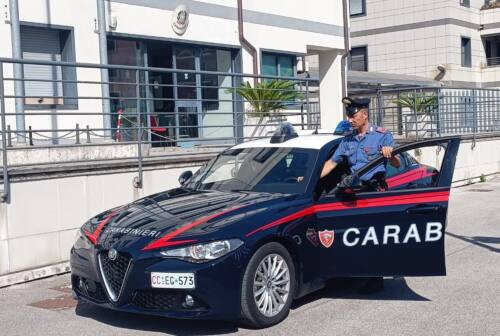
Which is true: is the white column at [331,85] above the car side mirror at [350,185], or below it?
above

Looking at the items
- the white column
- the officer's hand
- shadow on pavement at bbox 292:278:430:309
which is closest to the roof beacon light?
the officer's hand

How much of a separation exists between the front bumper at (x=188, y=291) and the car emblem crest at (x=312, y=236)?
2.69 feet

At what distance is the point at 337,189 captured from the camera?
6688mm

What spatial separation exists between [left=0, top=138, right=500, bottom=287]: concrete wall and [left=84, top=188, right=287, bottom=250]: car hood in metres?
1.76

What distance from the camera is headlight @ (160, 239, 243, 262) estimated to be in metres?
5.83

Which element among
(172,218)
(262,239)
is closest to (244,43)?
(172,218)

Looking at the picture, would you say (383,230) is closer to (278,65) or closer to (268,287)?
(268,287)

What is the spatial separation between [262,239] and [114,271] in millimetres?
1234

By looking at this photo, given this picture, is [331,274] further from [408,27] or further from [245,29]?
[408,27]

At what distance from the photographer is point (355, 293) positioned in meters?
7.32

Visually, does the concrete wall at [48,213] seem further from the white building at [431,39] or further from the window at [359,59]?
the window at [359,59]

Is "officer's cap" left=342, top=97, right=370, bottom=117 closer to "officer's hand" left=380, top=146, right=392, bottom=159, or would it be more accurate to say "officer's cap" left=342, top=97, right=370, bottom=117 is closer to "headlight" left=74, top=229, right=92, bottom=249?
"officer's hand" left=380, top=146, right=392, bottom=159

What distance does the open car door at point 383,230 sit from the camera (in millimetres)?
6527

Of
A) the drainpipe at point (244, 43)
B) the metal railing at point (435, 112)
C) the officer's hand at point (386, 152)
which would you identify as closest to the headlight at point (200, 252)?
the officer's hand at point (386, 152)
